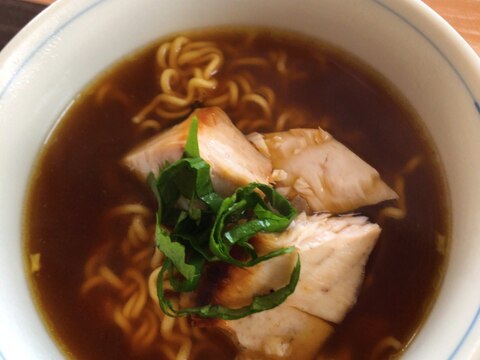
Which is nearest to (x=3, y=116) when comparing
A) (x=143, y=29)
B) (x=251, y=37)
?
(x=143, y=29)

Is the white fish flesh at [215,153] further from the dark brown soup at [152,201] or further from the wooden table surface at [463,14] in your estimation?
the wooden table surface at [463,14]

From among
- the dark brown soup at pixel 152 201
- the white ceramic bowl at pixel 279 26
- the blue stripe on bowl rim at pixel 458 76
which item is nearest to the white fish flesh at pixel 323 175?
the dark brown soup at pixel 152 201

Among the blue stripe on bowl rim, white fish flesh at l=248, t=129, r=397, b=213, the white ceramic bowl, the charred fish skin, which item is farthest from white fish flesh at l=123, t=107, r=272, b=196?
the blue stripe on bowl rim

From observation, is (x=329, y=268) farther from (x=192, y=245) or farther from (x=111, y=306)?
(x=111, y=306)

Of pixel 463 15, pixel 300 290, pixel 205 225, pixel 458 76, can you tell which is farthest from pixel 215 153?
pixel 463 15

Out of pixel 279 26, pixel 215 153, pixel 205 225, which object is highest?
pixel 279 26

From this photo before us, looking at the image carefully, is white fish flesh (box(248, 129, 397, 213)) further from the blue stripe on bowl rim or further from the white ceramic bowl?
the blue stripe on bowl rim

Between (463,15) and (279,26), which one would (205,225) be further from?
(463,15)
